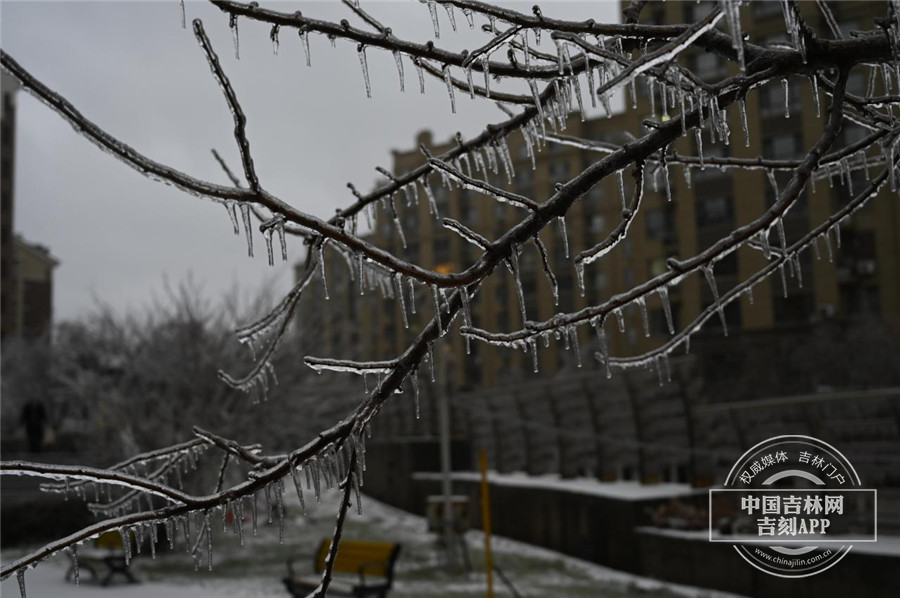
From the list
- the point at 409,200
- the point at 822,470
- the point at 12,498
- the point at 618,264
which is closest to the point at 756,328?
the point at 618,264

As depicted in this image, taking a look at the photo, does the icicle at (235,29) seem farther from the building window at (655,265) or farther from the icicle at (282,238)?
the building window at (655,265)

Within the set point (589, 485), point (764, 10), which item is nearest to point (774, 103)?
point (764, 10)

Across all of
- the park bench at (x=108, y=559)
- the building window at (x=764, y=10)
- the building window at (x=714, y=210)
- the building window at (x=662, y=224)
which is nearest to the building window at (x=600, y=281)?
the building window at (x=662, y=224)

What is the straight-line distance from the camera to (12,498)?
42.3 ft

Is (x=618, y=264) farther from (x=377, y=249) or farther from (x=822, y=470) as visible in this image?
(x=377, y=249)

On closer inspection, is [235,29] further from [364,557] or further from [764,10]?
[764,10]

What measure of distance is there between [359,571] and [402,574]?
360cm

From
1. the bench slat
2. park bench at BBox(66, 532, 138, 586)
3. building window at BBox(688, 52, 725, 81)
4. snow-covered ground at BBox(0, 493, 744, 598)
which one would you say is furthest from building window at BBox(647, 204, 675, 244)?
park bench at BBox(66, 532, 138, 586)

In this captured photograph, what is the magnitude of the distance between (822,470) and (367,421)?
3915 mm

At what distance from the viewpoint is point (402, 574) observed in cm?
1327

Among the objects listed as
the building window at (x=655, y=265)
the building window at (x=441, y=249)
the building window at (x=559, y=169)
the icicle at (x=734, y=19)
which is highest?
the building window at (x=559, y=169)

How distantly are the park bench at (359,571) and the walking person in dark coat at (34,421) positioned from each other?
→ 7531 millimetres

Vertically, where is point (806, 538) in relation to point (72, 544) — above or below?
below

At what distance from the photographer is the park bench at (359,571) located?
9.76 meters
